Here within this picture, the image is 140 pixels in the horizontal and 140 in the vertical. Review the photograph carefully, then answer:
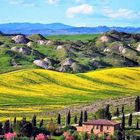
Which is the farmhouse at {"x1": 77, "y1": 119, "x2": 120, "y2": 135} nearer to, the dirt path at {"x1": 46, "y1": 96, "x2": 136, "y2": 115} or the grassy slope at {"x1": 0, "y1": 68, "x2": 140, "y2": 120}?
the grassy slope at {"x1": 0, "y1": 68, "x2": 140, "y2": 120}

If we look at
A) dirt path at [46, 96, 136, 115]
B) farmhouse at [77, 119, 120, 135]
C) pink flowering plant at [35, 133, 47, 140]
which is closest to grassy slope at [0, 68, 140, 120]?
dirt path at [46, 96, 136, 115]

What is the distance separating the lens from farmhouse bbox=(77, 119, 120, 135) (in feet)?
356

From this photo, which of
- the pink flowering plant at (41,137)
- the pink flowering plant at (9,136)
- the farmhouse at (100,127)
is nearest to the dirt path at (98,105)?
the farmhouse at (100,127)

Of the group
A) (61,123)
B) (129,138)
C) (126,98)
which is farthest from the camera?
(126,98)

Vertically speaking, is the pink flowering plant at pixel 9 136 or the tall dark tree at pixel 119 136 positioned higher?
the pink flowering plant at pixel 9 136

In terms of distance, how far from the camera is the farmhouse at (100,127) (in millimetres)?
108625

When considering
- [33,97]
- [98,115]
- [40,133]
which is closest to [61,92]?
[33,97]

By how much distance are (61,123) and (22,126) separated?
70.1 feet

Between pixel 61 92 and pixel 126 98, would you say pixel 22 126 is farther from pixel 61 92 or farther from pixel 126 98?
pixel 61 92

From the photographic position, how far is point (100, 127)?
11069 cm

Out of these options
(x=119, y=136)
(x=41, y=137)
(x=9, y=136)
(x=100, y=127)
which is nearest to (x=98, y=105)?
(x=100, y=127)

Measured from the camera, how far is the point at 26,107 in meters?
148

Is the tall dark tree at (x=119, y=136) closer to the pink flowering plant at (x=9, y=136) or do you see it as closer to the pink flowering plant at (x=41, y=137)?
the pink flowering plant at (x=41, y=137)

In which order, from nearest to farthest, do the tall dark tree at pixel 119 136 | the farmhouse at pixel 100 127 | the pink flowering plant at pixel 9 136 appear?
the pink flowering plant at pixel 9 136
the tall dark tree at pixel 119 136
the farmhouse at pixel 100 127
